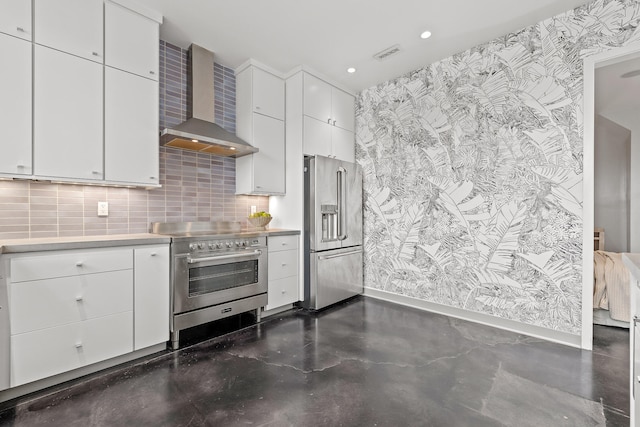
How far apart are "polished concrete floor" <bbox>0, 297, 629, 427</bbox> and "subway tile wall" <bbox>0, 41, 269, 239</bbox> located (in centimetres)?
121

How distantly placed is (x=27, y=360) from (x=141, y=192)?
1485mm

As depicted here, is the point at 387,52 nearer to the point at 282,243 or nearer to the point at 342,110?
the point at 342,110

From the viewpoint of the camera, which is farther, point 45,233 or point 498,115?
point 498,115

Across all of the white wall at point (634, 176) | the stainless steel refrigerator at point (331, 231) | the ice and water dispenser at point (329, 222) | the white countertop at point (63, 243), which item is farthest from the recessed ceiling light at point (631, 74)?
the white countertop at point (63, 243)

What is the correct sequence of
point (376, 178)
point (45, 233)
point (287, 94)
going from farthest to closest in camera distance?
point (376, 178)
point (287, 94)
point (45, 233)

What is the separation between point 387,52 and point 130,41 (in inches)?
96.7

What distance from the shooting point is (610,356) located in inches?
90.7

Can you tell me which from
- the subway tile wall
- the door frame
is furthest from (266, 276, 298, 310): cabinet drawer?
the door frame

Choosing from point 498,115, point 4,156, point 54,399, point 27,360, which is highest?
point 498,115

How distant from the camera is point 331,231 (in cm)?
359

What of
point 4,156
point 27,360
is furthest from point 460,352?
point 4,156

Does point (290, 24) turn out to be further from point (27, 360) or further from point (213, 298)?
point (27, 360)

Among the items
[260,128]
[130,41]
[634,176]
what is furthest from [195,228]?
[634,176]

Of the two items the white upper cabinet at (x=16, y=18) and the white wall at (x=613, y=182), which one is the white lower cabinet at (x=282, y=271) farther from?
the white wall at (x=613, y=182)
